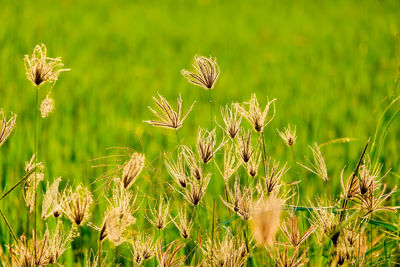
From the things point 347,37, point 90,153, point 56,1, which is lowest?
point 90,153

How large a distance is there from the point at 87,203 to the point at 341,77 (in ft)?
11.3

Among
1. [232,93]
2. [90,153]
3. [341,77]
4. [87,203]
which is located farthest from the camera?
[341,77]

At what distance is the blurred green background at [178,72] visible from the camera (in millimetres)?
2105

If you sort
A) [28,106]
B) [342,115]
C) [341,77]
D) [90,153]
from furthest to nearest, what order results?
[341,77] → [342,115] → [28,106] → [90,153]

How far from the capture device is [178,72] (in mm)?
3723

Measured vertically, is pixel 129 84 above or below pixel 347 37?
below

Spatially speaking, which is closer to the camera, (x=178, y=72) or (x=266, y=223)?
(x=266, y=223)

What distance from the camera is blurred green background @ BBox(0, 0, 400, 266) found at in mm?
2105

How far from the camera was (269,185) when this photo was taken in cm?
75

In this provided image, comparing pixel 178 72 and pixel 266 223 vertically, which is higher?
pixel 178 72

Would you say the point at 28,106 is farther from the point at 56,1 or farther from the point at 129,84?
the point at 56,1

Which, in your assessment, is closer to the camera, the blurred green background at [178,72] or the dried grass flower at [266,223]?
the dried grass flower at [266,223]

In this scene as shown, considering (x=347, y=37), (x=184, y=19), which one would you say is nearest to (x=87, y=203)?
(x=347, y=37)

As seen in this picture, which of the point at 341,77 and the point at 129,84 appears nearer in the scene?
the point at 129,84
